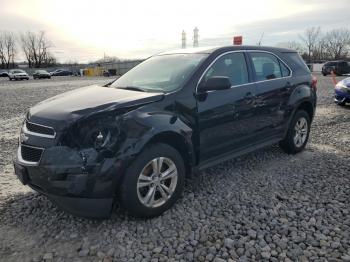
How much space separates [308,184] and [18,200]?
371 centimetres

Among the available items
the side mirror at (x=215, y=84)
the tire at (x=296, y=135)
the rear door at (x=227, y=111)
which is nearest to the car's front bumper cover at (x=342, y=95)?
the tire at (x=296, y=135)

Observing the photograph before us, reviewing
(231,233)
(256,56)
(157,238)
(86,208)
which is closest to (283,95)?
(256,56)

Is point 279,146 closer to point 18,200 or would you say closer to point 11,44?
point 18,200

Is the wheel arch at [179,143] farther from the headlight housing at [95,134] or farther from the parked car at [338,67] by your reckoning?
the parked car at [338,67]

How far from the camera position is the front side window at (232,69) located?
14.5ft

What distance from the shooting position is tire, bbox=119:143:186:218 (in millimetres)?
3406

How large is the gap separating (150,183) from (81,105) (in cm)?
107

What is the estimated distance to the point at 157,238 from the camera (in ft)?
11.1

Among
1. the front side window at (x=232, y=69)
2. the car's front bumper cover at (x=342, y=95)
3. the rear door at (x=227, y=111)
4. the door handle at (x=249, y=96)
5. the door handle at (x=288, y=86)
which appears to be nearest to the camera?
the rear door at (x=227, y=111)

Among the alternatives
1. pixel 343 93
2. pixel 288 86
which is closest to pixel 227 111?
pixel 288 86

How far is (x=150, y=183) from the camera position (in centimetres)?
362

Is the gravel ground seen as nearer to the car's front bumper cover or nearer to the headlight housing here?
the headlight housing

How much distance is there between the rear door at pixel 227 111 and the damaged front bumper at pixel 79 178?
1.33 m

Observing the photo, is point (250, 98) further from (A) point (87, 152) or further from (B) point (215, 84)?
(A) point (87, 152)
